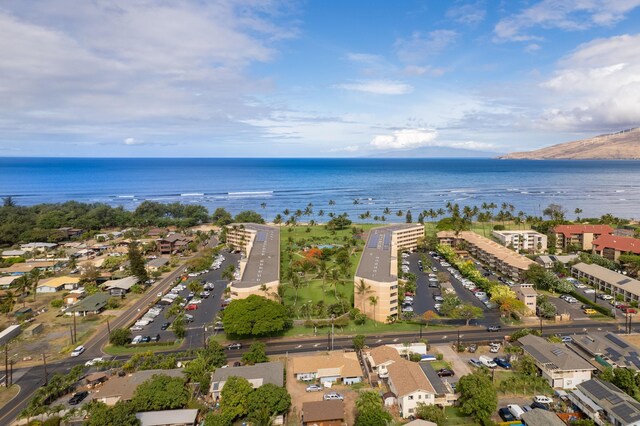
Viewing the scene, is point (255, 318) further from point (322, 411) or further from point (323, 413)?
point (323, 413)

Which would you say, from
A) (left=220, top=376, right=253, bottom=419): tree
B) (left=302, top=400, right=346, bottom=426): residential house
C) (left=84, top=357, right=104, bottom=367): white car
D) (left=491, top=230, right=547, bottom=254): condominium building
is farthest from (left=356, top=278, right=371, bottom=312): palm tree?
(left=491, top=230, right=547, bottom=254): condominium building

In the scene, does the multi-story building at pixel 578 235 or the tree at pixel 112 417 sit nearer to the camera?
the tree at pixel 112 417

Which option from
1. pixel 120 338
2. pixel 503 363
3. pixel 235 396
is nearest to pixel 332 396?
pixel 235 396

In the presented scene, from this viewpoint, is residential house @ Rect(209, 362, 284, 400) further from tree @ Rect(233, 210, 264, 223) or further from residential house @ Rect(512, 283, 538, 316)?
tree @ Rect(233, 210, 264, 223)

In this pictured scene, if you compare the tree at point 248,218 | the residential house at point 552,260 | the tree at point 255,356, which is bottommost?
the tree at point 255,356

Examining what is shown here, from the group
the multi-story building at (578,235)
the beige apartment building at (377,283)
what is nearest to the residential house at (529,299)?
the beige apartment building at (377,283)

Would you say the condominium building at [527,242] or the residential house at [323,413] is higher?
the condominium building at [527,242]

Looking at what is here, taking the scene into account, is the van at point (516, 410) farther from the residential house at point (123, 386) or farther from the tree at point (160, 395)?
the residential house at point (123, 386)
